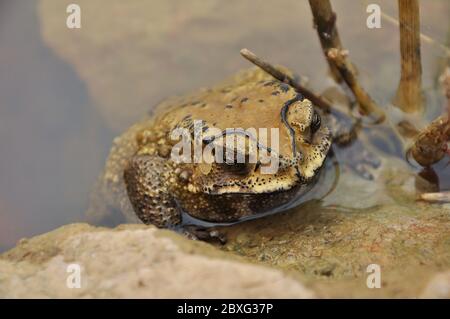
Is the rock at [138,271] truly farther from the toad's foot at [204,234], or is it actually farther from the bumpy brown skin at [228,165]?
the toad's foot at [204,234]

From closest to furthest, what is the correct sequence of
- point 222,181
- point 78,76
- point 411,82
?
point 222,181
point 411,82
point 78,76

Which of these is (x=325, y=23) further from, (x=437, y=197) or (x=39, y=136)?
(x=39, y=136)

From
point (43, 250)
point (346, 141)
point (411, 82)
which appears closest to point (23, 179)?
point (43, 250)

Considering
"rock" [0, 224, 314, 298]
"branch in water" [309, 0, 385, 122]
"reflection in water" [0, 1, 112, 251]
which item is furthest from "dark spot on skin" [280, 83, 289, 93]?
"reflection in water" [0, 1, 112, 251]

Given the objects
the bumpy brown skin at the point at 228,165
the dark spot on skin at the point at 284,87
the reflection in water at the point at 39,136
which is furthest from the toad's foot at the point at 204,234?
the reflection in water at the point at 39,136

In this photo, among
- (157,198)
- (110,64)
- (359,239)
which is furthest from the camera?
(110,64)

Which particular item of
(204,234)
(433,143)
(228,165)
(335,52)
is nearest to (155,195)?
(204,234)
